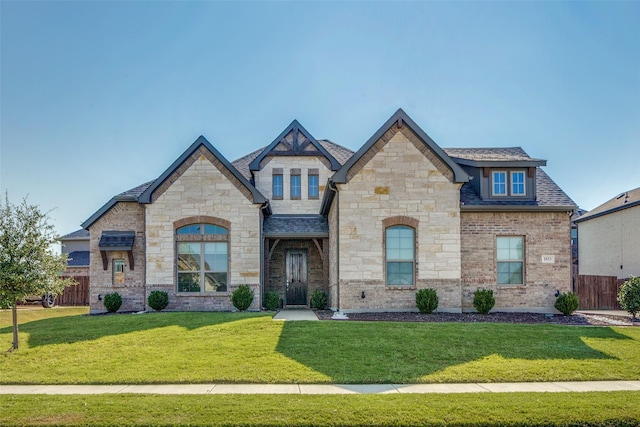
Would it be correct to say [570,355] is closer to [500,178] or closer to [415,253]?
[415,253]

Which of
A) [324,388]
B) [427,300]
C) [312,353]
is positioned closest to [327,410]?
[324,388]

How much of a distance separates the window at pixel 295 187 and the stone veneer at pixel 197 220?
432cm

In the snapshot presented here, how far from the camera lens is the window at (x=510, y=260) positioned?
18375 mm

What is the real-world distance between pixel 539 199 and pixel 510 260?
265cm

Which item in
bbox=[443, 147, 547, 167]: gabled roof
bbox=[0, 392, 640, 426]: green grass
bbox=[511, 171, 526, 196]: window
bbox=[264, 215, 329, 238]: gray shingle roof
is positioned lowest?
bbox=[0, 392, 640, 426]: green grass

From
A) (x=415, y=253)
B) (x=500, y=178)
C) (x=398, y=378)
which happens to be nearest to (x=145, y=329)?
(x=398, y=378)

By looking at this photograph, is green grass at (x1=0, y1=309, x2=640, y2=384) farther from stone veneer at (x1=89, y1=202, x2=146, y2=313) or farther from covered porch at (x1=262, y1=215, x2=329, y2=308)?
covered porch at (x1=262, y1=215, x2=329, y2=308)

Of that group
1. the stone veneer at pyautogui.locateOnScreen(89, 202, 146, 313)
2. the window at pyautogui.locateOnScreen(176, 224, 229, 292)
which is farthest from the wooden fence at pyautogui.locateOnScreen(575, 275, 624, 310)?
the stone veneer at pyautogui.locateOnScreen(89, 202, 146, 313)

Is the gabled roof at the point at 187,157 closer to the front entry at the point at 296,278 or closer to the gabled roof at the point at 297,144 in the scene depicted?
the front entry at the point at 296,278

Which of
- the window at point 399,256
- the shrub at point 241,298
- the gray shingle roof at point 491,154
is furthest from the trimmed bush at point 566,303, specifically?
the shrub at point 241,298

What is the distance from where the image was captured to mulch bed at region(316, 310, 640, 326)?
628 inches

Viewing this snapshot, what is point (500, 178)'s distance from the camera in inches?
745

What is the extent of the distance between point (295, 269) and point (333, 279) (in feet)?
11.6

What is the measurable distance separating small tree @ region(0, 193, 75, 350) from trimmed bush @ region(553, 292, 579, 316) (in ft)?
53.3
